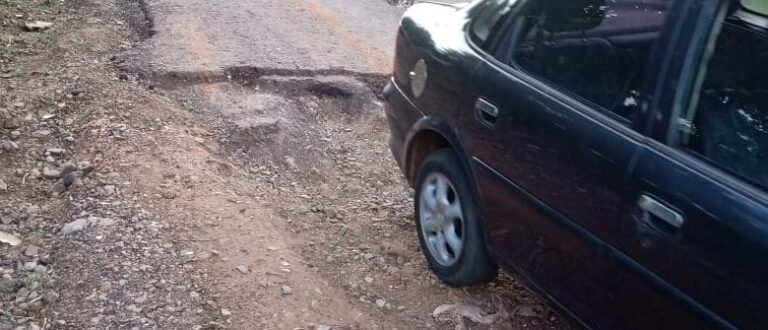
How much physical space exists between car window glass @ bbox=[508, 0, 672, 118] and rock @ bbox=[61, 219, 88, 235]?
2378 millimetres

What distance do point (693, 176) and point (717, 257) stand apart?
0.85 feet

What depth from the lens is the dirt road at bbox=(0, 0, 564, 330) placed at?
3754 millimetres

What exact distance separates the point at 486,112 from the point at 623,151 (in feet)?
2.63

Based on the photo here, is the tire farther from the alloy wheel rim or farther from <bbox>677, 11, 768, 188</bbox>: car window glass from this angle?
<bbox>677, 11, 768, 188</bbox>: car window glass

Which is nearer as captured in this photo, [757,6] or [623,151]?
[757,6]

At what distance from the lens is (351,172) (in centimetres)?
520

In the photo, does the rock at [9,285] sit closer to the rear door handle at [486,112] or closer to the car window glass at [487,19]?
the rear door handle at [486,112]

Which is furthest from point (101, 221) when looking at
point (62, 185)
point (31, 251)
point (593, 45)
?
point (593, 45)

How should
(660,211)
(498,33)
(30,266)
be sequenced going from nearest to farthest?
(660,211)
(498,33)
(30,266)

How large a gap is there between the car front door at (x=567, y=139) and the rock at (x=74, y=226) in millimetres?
2084

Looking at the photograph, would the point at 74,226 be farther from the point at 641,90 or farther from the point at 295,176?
the point at 641,90

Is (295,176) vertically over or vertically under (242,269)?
under

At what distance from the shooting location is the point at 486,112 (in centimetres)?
338

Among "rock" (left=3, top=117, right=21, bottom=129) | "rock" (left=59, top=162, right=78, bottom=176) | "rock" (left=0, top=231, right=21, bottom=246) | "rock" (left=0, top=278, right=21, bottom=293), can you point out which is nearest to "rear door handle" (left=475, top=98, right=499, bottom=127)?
"rock" (left=0, top=278, right=21, bottom=293)
